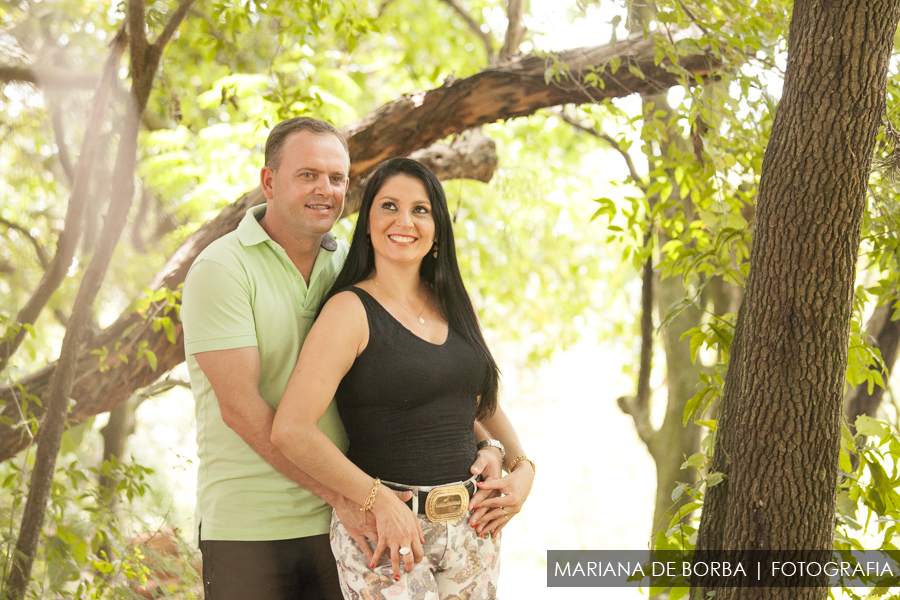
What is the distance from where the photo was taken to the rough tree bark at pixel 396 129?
3.03m

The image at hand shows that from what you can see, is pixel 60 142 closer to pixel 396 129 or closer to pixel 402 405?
pixel 396 129

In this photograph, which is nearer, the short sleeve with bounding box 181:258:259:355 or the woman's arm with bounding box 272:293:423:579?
the woman's arm with bounding box 272:293:423:579

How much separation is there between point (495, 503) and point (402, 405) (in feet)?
1.10

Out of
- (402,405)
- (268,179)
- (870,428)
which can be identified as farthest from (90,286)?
(870,428)

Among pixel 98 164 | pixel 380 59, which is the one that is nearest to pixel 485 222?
pixel 380 59

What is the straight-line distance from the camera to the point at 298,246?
6.34 feet

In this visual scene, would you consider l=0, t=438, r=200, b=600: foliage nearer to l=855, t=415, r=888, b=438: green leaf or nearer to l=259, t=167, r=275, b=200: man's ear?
l=259, t=167, r=275, b=200: man's ear

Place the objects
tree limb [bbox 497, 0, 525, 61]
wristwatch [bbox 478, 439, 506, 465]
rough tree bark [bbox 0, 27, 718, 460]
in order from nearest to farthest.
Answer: wristwatch [bbox 478, 439, 506, 465] → rough tree bark [bbox 0, 27, 718, 460] → tree limb [bbox 497, 0, 525, 61]

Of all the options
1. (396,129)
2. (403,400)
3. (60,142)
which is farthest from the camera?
(60,142)

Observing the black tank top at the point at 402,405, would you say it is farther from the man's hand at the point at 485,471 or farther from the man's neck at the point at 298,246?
the man's neck at the point at 298,246

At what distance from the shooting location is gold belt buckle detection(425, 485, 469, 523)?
163 cm

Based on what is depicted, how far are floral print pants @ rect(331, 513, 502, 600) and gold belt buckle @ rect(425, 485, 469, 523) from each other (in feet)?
0.06

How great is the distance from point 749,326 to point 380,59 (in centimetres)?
664

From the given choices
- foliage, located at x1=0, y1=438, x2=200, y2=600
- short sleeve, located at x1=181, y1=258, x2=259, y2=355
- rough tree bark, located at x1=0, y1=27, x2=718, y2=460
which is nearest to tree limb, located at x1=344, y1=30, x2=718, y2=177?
rough tree bark, located at x1=0, y1=27, x2=718, y2=460
